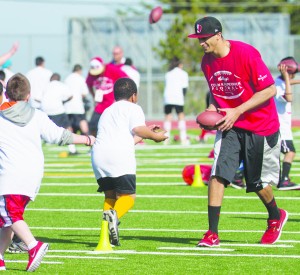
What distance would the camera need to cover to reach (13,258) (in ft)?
30.7

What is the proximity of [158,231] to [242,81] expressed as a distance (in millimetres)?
2088

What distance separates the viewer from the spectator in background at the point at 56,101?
21375 mm

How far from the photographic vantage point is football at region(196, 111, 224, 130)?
9695 millimetres

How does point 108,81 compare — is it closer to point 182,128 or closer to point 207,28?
point 182,128

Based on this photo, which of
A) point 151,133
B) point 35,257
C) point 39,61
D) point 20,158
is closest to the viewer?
point 35,257

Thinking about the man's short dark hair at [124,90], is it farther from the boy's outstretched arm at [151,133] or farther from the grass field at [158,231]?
the grass field at [158,231]

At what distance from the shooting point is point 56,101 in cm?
2145

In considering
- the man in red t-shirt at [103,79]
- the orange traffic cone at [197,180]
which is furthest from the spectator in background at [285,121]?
the man in red t-shirt at [103,79]

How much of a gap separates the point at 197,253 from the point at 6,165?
1.92 metres

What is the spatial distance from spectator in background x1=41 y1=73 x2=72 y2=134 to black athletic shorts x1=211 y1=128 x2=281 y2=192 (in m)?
11.7

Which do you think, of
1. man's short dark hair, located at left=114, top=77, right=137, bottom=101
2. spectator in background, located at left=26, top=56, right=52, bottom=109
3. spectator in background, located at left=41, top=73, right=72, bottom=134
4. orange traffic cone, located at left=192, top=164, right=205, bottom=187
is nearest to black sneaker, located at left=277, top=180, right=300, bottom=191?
orange traffic cone, located at left=192, top=164, right=205, bottom=187

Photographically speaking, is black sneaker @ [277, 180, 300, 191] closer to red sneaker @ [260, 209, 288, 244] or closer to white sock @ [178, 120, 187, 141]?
red sneaker @ [260, 209, 288, 244]

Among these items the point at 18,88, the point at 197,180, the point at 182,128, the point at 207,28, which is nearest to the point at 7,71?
the point at 182,128

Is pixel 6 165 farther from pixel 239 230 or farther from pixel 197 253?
pixel 239 230
